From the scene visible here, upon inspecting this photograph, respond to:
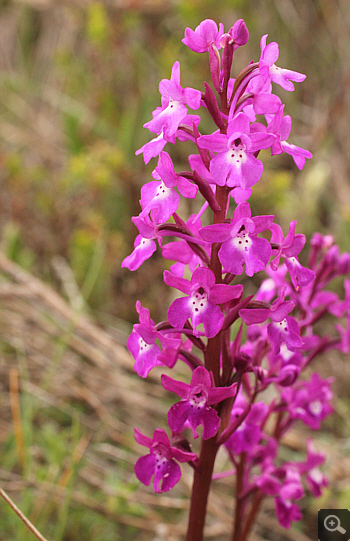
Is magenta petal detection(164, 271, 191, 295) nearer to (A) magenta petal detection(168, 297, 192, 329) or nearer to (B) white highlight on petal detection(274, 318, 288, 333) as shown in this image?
(A) magenta petal detection(168, 297, 192, 329)

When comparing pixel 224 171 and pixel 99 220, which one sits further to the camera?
Result: pixel 99 220

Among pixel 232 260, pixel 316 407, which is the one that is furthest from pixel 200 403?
pixel 316 407

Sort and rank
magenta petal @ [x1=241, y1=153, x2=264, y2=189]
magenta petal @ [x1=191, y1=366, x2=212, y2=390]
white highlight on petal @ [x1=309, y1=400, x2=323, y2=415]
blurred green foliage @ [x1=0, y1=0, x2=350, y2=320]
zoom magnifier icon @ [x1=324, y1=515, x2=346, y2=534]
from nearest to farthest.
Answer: magenta petal @ [x1=241, y1=153, x2=264, y2=189], magenta petal @ [x1=191, y1=366, x2=212, y2=390], white highlight on petal @ [x1=309, y1=400, x2=323, y2=415], zoom magnifier icon @ [x1=324, y1=515, x2=346, y2=534], blurred green foliage @ [x1=0, y1=0, x2=350, y2=320]

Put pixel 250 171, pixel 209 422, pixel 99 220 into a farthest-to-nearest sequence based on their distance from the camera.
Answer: pixel 99 220 < pixel 209 422 < pixel 250 171

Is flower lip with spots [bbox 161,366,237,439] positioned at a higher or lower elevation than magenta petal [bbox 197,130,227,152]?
lower

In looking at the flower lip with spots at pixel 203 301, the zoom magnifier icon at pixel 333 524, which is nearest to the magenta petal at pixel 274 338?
the flower lip with spots at pixel 203 301

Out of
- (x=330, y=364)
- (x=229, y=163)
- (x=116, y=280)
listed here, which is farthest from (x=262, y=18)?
(x=229, y=163)

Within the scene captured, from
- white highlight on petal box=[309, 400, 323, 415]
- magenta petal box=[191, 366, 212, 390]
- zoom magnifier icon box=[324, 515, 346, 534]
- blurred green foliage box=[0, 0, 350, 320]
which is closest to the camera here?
magenta petal box=[191, 366, 212, 390]

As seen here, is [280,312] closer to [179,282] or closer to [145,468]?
[179,282]

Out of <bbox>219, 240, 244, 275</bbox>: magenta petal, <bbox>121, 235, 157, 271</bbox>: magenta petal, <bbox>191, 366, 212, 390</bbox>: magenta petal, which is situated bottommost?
<bbox>191, 366, 212, 390</bbox>: magenta petal

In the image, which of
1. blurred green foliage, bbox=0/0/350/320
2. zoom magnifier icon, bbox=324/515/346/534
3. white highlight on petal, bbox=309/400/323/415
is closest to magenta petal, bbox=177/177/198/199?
white highlight on petal, bbox=309/400/323/415
